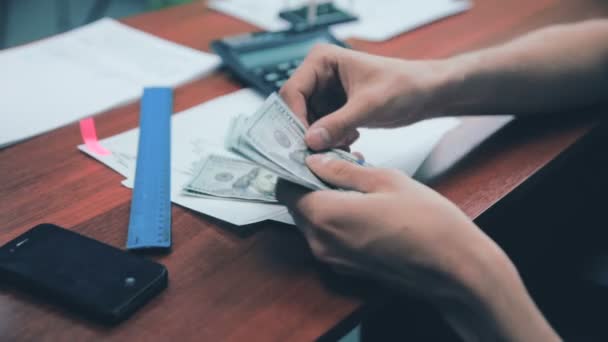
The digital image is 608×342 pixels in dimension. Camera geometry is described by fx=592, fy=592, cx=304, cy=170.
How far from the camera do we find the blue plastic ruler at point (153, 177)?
504 mm

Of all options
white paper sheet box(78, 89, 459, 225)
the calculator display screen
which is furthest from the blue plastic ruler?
the calculator display screen

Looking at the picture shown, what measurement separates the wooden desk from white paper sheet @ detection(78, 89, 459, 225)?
0.01m

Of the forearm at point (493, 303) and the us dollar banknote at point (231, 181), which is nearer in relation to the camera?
the forearm at point (493, 303)

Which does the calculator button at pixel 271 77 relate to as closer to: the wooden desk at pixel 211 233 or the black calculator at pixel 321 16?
the wooden desk at pixel 211 233

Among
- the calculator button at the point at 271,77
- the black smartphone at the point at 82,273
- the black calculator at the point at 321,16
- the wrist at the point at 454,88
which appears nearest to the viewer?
the black smartphone at the point at 82,273

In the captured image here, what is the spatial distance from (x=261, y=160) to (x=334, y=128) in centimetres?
11

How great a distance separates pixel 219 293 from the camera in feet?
1.49

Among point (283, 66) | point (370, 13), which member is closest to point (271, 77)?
point (283, 66)

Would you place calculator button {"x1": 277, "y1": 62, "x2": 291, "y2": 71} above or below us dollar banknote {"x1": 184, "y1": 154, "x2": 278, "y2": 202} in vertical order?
above

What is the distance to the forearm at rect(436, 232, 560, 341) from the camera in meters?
0.44

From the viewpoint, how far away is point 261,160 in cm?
48

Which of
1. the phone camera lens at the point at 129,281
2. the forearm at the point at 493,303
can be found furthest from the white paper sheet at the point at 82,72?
the forearm at the point at 493,303

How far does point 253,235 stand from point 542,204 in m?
0.69

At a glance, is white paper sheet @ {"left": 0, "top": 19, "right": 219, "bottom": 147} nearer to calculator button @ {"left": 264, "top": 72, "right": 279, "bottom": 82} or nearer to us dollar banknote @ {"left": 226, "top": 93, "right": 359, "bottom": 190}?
calculator button @ {"left": 264, "top": 72, "right": 279, "bottom": 82}
